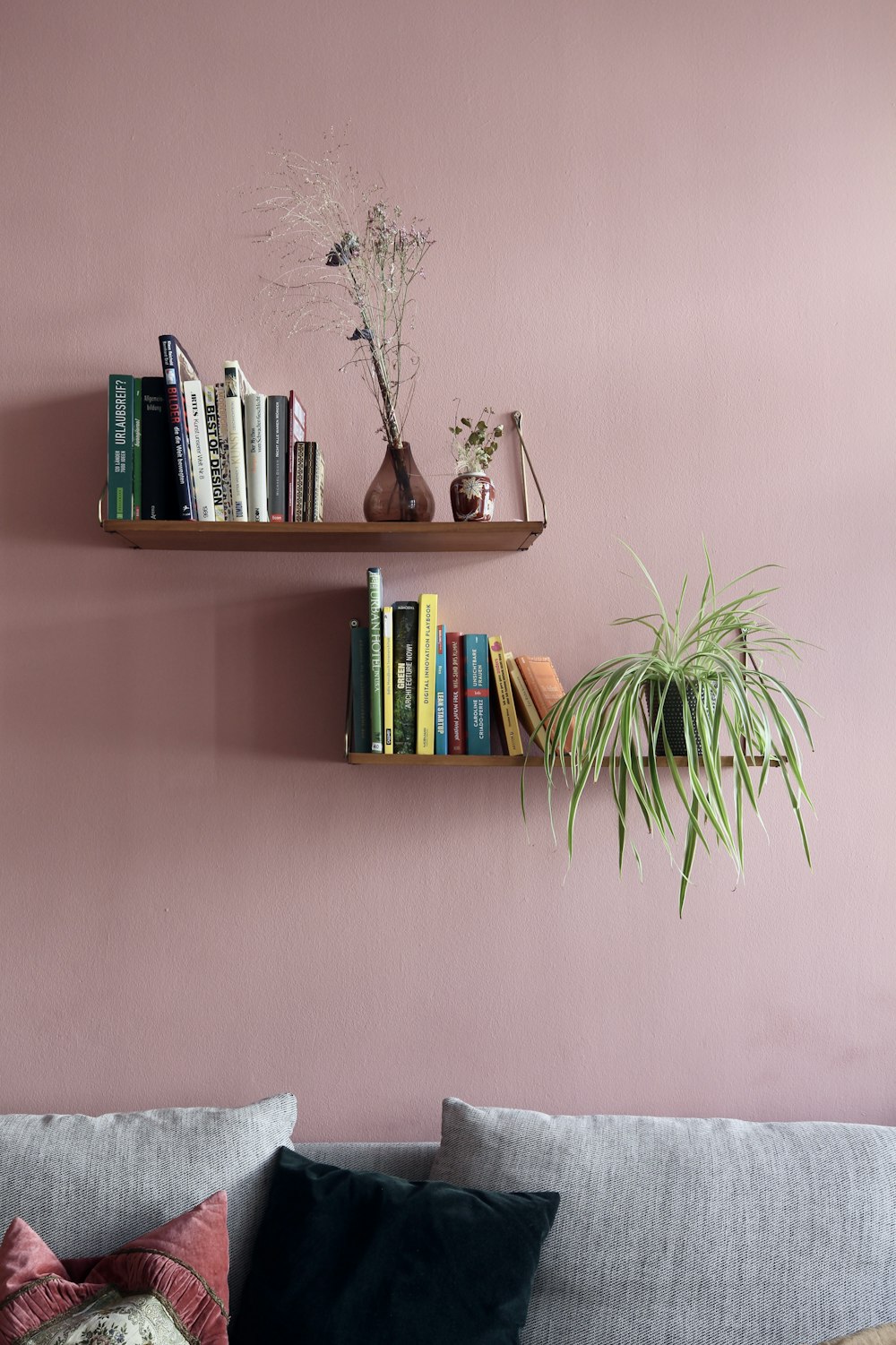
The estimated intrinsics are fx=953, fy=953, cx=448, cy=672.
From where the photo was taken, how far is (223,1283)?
1308mm

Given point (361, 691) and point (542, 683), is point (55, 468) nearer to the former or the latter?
point (361, 691)

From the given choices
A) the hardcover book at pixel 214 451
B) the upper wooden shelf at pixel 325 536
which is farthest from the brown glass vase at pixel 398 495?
the hardcover book at pixel 214 451

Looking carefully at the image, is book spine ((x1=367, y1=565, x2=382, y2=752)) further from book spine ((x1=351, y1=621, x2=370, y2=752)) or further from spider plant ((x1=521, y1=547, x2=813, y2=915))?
spider plant ((x1=521, y1=547, x2=813, y2=915))

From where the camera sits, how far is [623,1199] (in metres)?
1.37

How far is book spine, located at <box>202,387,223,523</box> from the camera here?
5.31ft

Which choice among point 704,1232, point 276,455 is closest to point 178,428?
point 276,455

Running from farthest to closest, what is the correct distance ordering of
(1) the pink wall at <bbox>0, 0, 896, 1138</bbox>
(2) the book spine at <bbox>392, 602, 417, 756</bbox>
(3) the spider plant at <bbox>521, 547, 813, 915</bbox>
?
(1) the pink wall at <bbox>0, 0, 896, 1138</bbox> < (2) the book spine at <bbox>392, 602, 417, 756</bbox> < (3) the spider plant at <bbox>521, 547, 813, 915</bbox>

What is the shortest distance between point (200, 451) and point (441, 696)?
1.92 ft

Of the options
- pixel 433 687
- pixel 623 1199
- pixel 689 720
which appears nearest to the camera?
pixel 623 1199

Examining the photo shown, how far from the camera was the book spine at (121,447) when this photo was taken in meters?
1.65

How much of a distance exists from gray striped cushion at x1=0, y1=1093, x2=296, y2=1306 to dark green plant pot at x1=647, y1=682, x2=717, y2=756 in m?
0.88

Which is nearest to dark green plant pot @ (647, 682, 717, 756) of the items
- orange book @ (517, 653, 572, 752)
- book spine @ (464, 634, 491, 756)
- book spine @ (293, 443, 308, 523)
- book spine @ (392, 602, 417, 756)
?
orange book @ (517, 653, 572, 752)

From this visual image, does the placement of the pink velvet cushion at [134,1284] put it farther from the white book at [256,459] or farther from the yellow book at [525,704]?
the white book at [256,459]

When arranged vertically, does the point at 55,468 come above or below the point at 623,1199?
above
